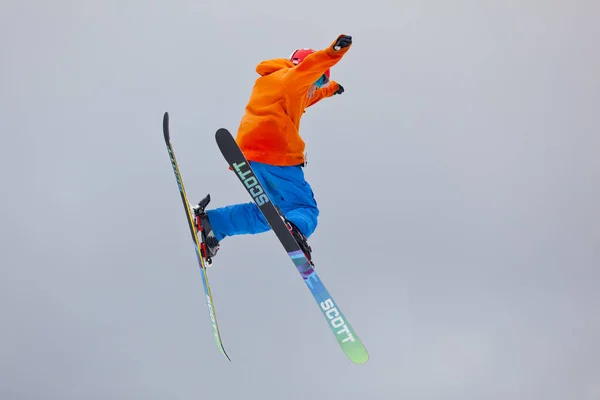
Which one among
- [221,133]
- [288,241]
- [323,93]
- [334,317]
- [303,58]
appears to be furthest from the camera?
[323,93]

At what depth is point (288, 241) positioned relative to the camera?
444 centimetres

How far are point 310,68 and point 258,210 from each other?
1.03 metres

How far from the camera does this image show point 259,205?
441 centimetres

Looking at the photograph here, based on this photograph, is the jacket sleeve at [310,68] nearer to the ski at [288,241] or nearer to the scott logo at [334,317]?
the ski at [288,241]

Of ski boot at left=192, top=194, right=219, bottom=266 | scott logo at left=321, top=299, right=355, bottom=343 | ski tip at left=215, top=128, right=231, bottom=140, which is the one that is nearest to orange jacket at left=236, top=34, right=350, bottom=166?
ski tip at left=215, top=128, right=231, bottom=140

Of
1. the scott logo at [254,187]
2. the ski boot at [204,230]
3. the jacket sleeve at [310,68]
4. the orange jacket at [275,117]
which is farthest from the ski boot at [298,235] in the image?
the jacket sleeve at [310,68]

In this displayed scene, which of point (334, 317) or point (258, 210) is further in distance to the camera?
point (258, 210)

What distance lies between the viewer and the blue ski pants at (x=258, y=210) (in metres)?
4.74

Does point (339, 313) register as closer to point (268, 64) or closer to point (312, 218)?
point (312, 218)

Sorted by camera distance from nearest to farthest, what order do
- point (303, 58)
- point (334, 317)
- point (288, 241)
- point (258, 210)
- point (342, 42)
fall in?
point (342, 42) → point (288, 241) → point (334, 317) → point (258, 210) → point (303, 58)

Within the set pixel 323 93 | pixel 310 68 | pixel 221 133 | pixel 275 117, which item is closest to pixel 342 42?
pixel 310 68

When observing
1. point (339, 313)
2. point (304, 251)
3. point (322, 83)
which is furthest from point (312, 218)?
point (322, 83)

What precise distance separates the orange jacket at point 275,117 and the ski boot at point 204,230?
0.48 metres

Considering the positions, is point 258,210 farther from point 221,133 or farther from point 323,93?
point 323,93
